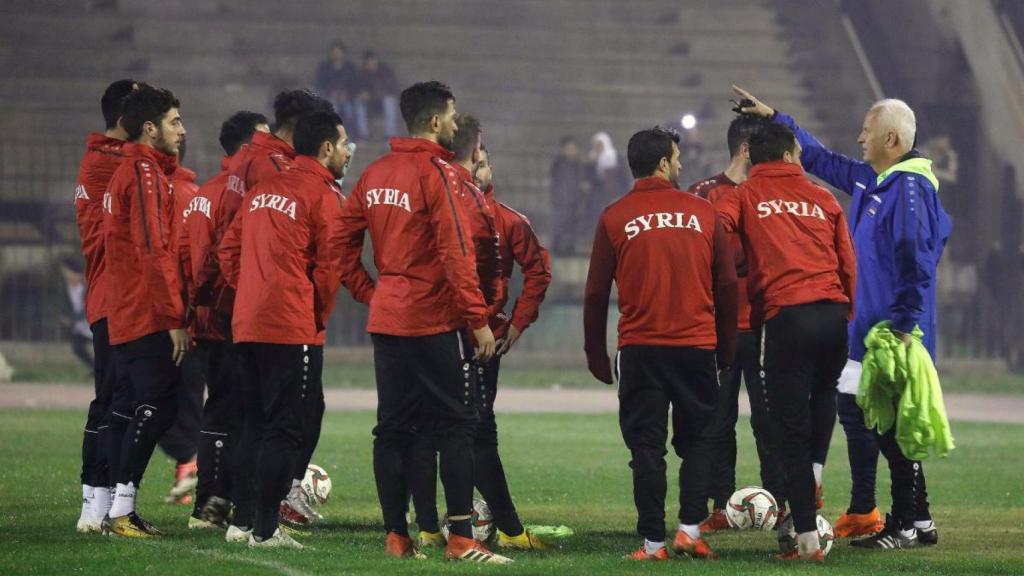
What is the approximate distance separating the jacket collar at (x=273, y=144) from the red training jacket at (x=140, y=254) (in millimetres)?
553

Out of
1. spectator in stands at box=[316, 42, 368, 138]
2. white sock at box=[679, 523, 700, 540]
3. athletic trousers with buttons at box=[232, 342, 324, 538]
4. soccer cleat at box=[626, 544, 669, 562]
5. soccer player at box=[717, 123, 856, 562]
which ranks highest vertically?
spectator in stands at box=[316, 42, 368, 138]

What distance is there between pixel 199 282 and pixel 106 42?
23.4m

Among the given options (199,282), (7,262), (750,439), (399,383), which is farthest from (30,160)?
(399,383)

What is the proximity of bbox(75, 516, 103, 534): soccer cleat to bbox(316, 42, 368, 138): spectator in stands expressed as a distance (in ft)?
62.8

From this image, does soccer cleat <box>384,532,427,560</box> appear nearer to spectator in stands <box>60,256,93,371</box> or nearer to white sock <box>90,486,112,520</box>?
white sock <box>90,486,112,520</box>

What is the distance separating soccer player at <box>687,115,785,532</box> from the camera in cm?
923

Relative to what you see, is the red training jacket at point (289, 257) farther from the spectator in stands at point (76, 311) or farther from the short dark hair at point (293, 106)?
the spectator in stands at point (76, 311)

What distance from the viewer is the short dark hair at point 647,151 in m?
7.93

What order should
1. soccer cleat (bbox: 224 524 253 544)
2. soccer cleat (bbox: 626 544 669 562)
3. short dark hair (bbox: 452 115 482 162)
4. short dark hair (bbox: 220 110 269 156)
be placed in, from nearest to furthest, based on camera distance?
soccer cleat (bbox: 626 544 669 562)
soccer cleat (bbox: 224 524 253 544)
short dark hair (bbox: 452 115 482 162)
short dark hair (bbox: 220 110 269 156)

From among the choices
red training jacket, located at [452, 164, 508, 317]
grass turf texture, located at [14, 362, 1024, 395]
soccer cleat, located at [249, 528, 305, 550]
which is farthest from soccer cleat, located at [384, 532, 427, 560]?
grass turf texture, located at [14, 362, 1024, 395]

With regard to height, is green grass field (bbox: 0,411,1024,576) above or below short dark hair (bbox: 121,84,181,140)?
below

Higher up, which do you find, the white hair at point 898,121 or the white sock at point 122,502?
the white hair at point 898,121

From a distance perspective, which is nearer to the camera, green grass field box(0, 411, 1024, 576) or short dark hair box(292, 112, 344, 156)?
green grass field box(0, 411, 1024, 576)

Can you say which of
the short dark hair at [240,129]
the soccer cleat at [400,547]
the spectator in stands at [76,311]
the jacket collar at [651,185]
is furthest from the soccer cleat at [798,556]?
the spectator in stands at [76,311]
